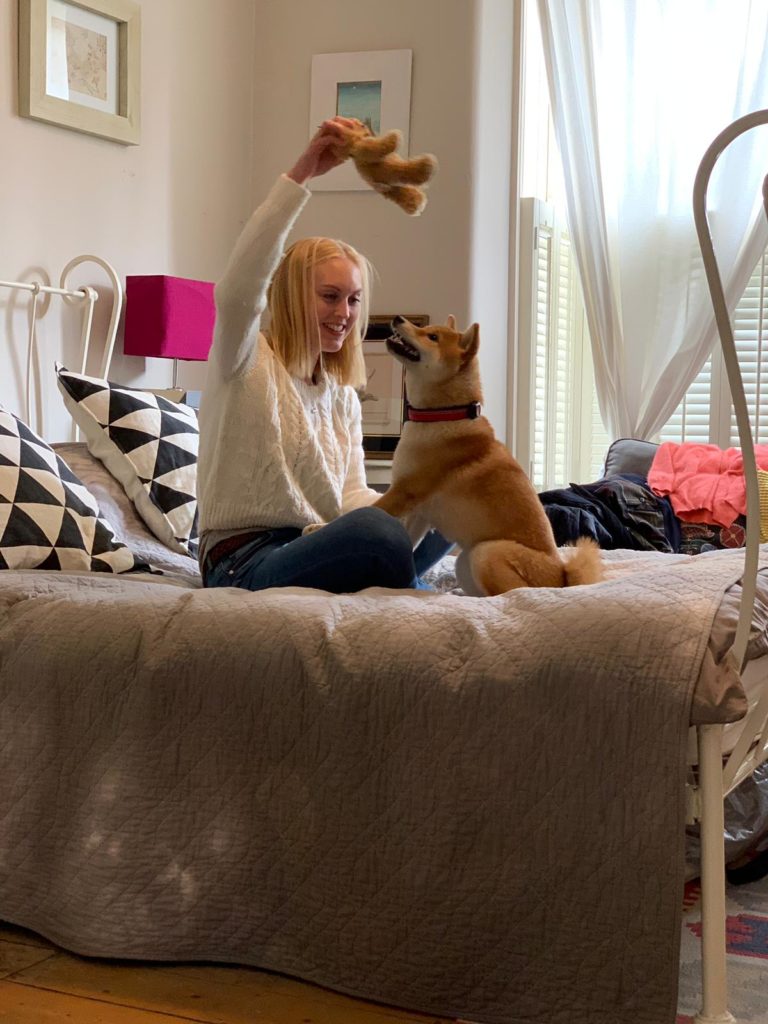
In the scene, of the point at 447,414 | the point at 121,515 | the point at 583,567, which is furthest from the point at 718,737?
the point at 121,515

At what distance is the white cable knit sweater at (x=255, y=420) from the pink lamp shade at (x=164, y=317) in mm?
1277

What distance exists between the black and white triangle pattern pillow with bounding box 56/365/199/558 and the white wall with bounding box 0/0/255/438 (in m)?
0.64

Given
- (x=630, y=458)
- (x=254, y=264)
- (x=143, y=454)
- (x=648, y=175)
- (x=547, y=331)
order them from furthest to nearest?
1. (x=547, y=331)
2. (x=648, y=175)
3. (x=630, y=458)
4. (x=143, y=454)
5. (x=254, y=264)

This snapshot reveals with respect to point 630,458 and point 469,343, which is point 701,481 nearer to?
point 630,458

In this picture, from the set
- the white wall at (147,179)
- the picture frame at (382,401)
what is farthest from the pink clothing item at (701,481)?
the white wall at (147,179)

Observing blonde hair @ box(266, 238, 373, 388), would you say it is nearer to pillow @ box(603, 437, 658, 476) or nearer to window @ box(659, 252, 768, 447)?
pillow @ box(603, 437, 658, 476)

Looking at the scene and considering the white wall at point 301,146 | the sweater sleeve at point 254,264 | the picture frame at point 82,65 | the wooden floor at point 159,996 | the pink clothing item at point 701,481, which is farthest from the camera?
the white wall at point 301,146

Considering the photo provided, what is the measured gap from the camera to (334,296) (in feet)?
6.66

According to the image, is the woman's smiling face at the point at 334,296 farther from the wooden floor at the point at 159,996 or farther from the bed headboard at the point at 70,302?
the bed headboard at the point at 70,302

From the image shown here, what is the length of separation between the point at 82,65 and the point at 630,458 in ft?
6.66

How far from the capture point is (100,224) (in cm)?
336

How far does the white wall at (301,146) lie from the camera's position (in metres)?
3.63

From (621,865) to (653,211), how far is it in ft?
11.1

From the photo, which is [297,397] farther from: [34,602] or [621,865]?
[621,865]
